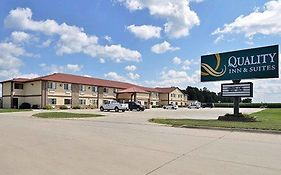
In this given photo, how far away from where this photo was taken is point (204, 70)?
90.8ft

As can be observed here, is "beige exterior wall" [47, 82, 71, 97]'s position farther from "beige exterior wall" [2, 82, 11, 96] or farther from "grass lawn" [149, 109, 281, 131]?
"grass lawn" [149, 109, 281, 131]

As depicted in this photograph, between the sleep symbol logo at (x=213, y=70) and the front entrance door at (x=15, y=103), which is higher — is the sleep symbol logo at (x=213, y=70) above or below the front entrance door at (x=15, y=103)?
above

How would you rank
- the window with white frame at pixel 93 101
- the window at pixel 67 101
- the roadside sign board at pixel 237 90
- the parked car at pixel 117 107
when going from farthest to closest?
the window with white frame at pixel 93 101, the window at pixel 67 101, the parked car at pixel 117 107, the roadside sign board at pixel 237 90

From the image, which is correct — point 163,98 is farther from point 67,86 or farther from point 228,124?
point 228,124

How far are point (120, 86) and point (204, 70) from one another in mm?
46991

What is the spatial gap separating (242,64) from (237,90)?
2.28 metres

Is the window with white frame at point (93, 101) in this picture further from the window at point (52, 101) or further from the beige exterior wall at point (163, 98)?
the beige exterior wall at point (163, 98)

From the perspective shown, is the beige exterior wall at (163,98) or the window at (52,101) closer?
the window at (52,101)

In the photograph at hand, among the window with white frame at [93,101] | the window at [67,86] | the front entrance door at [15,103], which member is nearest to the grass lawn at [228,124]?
the window at [67,86]

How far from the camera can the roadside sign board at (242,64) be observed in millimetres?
23500

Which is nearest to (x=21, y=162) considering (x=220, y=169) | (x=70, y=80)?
(x=220, y=169)

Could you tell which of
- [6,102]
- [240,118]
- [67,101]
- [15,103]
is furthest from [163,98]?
[240,118]

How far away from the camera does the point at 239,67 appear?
25297 millimetres

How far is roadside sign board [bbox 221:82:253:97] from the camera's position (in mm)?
24719
